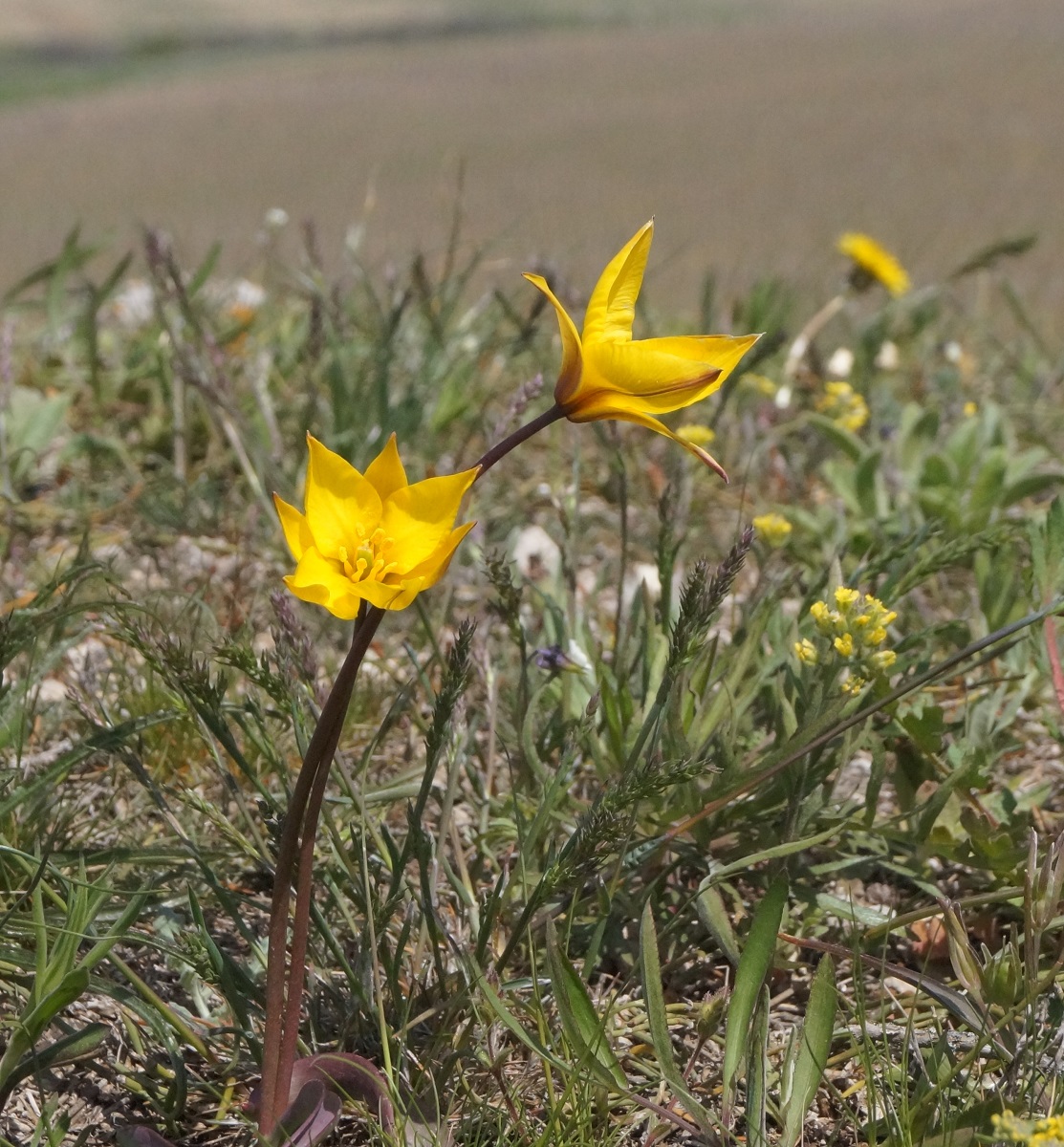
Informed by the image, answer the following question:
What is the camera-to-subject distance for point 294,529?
117cm

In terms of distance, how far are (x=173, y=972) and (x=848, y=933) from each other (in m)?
0.89

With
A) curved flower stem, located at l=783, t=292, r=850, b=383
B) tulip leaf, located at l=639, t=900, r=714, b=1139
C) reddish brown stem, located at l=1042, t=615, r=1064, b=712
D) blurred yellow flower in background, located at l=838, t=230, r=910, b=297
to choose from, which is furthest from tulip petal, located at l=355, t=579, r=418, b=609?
blurred yellow flower in background, located at l=838, t=230, r=910, b=297

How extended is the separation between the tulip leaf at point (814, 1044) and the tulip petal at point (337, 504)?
2.22ft

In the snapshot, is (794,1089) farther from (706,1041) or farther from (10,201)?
(10,201)

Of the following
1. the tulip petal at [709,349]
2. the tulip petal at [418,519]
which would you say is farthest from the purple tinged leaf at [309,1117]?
the tulip petal at [709,349]

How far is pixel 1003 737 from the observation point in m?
2.03

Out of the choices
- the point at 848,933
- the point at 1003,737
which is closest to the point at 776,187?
the point at 1003,737

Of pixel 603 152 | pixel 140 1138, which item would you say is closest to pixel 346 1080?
pixel 140 1138

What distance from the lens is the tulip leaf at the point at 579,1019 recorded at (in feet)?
4.14

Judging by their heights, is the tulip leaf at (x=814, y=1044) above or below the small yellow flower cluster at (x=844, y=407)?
below

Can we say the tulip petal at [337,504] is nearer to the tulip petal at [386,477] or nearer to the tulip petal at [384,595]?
the tulip petal at [386,477]

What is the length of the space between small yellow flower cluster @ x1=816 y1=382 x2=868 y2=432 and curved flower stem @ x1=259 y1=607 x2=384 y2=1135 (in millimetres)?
1889

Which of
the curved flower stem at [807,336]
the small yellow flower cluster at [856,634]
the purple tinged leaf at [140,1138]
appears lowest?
the purple tinged leaf at [140,1138]

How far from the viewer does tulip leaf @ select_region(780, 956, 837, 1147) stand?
4.33 feet
